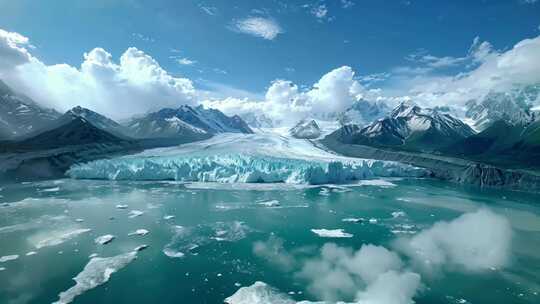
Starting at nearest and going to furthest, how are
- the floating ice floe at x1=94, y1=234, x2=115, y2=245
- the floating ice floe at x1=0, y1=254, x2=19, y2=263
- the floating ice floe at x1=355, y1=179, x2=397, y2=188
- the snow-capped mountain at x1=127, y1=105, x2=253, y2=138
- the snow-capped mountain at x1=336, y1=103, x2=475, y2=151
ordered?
the floating ice floe at x1=0, y1=254, x2=19, y2=263 < the floating ice floe at x1=94, y1=234, x2=115, y2=245 < the floating ice floe at x1=355, y1=179, x2=397, y2=188 < the snow-capped mountain at x1=336, y1=103, x2=475, y2=151 < the snow-capped mountain at x1=127, y1=105, x2=253, y2=138

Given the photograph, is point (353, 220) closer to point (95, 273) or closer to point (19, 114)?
point (95, 273)

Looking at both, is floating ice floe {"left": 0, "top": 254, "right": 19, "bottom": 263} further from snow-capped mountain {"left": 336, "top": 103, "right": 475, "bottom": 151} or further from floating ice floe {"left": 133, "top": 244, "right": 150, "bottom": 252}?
snow-capped mountain {"left": 336, "top": 103, "right": 475, "bottom": 151}

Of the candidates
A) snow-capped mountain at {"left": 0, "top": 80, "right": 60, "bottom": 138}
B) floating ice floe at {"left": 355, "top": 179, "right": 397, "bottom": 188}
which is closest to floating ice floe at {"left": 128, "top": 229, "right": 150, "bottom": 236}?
floating ice floe at {"left": 355, "top": 179, "right": 397, "bottom": 188}

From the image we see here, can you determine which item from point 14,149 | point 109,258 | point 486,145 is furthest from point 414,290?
point 486,145

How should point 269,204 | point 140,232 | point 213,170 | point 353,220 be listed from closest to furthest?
point 140,232 < point 353,220 < point 269,204 < point 213,170

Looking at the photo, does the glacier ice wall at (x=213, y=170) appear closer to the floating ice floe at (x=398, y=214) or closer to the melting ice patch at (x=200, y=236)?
the floating ice floe at (x=398, y=214)

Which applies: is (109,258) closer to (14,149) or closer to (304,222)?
(304,222)

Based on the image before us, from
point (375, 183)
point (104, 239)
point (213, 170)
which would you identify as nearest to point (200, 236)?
point (104, 239)
